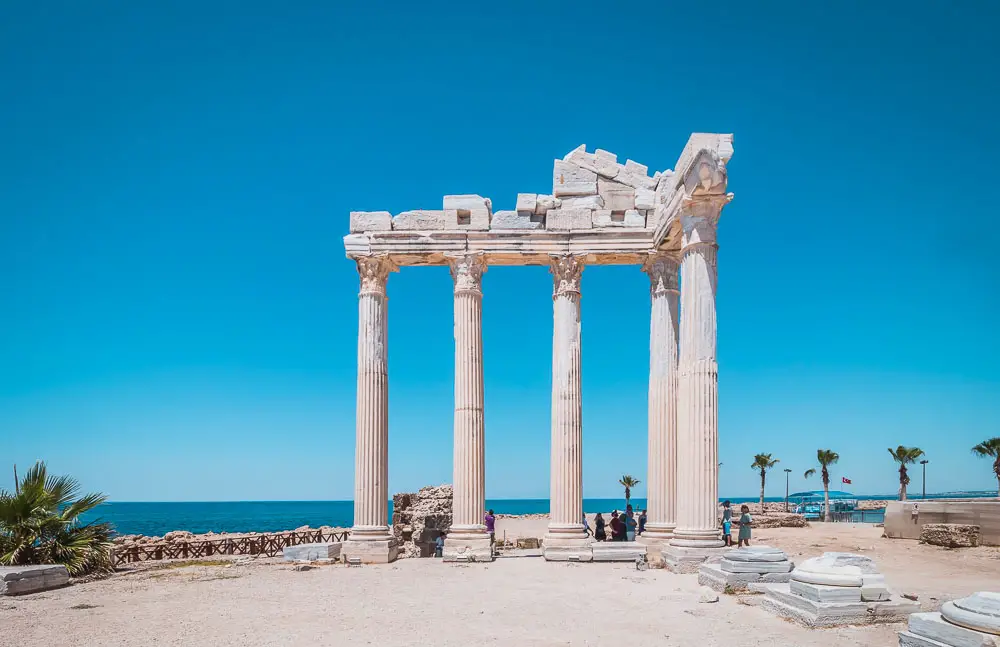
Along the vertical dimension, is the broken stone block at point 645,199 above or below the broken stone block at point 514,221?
above

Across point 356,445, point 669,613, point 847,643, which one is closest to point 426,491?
point 356,445

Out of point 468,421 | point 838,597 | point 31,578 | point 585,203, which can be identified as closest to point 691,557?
point 838,597

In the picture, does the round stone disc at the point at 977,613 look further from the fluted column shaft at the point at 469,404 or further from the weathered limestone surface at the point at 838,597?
the fluted column shaft at the point at 469,404

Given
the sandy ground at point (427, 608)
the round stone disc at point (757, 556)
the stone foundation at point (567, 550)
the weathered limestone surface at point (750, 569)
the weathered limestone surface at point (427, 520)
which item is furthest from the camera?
the weathered limestone surface at point (427, 520)

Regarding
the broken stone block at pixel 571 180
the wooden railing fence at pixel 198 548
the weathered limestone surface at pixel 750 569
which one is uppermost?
the broken stone block at pixel 571 180

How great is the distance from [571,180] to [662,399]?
7535 millimetres

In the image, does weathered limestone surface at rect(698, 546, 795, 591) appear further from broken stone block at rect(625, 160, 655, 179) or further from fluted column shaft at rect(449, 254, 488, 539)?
broken stone block at rect(625, 160, 655, 179)

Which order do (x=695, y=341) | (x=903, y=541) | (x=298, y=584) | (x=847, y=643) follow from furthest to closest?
(x=903, y=541)
(x=695, y=341)
(x=298, y=584)
(x=847, y=643)

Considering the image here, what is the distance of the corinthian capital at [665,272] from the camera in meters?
25.0

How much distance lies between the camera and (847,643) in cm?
1167

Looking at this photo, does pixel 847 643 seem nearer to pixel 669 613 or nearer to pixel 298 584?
pixel 669 613

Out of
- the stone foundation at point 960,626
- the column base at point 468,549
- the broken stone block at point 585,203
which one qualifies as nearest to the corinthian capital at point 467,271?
the broken stone block at point 585,203

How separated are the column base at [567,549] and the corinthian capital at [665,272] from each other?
26.2 ft

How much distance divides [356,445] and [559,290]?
7994 millimetres
